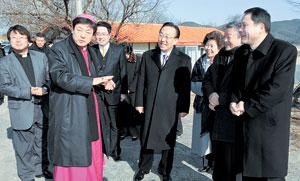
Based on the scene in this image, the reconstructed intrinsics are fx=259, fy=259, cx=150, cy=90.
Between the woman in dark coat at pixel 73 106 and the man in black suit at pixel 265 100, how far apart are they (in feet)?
4.57

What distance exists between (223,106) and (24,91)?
2349mm

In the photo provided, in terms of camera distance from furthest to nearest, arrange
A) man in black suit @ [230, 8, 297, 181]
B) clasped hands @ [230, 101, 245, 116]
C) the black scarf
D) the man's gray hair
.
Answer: the man's gray hair < the black scarf < clasped hands @ [230, 101, 245, 116] < man in black suit @ [230, 8, 297, 181]

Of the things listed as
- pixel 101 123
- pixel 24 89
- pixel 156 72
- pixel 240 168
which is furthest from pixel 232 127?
pixel 24 89

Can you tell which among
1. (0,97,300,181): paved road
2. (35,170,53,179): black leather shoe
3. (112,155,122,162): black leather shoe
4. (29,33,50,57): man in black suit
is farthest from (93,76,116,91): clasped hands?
(29,33,50,57): man in black suit

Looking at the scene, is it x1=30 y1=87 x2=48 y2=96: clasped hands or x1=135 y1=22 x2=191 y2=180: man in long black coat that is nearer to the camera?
x1=30 y1=87 x2=48 y2=96: clasped hands

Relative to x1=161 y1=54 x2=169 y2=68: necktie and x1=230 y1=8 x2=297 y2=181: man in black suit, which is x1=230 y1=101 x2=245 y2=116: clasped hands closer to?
x1=230 y1=8 x2=297 y2=181: man in black suit

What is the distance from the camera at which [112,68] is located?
413 centimetres

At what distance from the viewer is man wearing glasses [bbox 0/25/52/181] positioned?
10.5 feet

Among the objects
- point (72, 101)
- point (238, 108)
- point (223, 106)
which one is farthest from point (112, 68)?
point (238, 108)

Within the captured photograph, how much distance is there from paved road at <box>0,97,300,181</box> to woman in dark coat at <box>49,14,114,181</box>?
1144 mm

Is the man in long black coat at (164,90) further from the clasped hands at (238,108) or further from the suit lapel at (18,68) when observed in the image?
the suit lapel at (18,68)

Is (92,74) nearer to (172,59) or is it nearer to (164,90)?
(164,90)

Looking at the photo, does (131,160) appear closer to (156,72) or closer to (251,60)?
(156,72)

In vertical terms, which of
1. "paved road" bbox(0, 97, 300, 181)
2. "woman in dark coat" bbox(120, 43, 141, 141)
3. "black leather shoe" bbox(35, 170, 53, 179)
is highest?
"woman in dark coat" bbox(120, 43, 141, 141)
